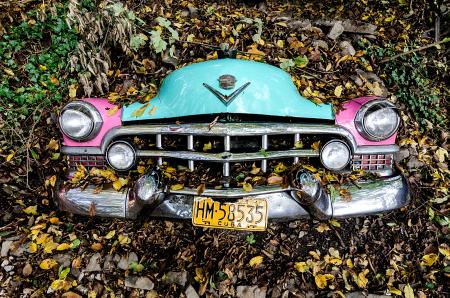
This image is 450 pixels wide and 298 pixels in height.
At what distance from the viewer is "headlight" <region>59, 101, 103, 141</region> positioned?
2.26m

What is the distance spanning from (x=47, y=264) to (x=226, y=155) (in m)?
1.53

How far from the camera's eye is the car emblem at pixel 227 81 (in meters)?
2.25

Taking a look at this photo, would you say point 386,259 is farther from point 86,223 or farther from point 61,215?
point 61,215

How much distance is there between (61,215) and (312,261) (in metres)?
1.98

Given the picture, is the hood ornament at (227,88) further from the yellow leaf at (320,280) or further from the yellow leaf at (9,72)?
the yellow leaf at (9,72)

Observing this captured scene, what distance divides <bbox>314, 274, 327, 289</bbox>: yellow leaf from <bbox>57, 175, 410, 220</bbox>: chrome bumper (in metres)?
0.53

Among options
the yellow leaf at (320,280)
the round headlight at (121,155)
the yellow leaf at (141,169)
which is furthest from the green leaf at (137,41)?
the yellow leaf at (320,280)

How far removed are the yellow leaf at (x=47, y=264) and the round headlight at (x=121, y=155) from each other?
0.86 meters

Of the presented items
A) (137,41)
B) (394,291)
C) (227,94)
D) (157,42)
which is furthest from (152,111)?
(394,291)

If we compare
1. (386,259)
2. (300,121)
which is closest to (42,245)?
(300,121)

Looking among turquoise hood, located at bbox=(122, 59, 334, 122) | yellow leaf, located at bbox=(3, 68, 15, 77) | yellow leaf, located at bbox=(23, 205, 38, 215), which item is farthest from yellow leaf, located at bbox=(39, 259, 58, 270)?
yellow leaf, located at bbox=(3, 68, 15, 77)

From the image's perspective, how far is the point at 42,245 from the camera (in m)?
2.54

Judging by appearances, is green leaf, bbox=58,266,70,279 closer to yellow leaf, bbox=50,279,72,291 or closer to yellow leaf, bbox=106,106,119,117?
yellow leaf, bbox=50,279,72,291

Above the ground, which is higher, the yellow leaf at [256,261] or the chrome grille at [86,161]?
the chrome grille at [86,161]
